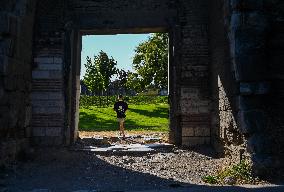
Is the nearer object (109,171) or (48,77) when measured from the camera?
(109,171)

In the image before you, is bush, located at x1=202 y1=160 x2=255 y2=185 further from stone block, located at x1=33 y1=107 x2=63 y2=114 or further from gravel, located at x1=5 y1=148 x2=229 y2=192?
stone block, located at x1=33 y1=107 x2=63 y2=114

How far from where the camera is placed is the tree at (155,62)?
29297 mm

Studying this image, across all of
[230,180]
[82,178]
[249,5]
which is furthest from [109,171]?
[249,5]

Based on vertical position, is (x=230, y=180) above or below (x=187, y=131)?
below

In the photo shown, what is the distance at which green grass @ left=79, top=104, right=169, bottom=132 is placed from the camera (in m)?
16.8

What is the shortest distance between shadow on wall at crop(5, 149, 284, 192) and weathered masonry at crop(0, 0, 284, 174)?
2.20 feet

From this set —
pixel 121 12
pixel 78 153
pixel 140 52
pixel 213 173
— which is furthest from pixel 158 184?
pixel 140 52

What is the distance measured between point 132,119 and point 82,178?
1406 centimetres

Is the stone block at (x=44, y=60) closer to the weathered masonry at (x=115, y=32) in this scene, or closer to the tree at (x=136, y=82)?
the weathered masonry at (x=115, y=32)

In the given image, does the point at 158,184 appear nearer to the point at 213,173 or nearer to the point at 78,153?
the point at 213,173

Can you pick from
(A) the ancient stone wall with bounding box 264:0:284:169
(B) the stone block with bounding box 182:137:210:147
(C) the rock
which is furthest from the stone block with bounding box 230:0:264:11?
(B) the stone block with bounding box 182:137:210:147

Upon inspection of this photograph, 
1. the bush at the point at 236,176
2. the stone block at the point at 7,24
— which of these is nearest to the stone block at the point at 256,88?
the bush at the point at 236,176

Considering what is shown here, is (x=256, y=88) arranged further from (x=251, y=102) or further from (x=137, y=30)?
(x=137, y=30)

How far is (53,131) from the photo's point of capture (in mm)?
8586
